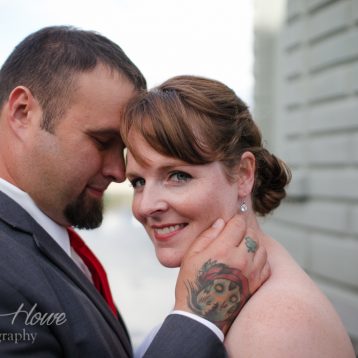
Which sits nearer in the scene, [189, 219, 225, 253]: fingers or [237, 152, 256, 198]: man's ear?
[189, 219, 225, 253]: fingers

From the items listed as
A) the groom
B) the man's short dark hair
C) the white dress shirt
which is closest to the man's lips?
the groom

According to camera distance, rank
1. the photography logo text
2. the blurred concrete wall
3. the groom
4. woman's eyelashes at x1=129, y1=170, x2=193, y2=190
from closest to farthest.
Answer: the photography logo text < the groom < woman's eyelashes at x1=129, y1=170, x2=193, y2=190 < the blurred concrete wall

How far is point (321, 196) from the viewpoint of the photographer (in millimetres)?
6609

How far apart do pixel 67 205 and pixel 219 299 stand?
0.89 meters

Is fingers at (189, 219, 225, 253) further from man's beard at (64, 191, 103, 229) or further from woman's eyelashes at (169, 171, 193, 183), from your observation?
man's beard at (64, 191, 103, 229)

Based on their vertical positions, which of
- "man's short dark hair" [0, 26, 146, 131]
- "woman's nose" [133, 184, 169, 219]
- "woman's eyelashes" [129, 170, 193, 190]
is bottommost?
"woman's nose" [133, 184, 169, 219]

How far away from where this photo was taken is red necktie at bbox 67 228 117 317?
2.79 meters

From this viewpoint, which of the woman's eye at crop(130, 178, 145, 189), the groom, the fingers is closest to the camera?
the groom

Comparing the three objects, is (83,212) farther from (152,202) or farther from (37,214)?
(152,202)

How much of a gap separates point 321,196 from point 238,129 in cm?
442

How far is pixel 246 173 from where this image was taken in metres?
2.51

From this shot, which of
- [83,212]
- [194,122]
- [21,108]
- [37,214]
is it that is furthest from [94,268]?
[194,122]

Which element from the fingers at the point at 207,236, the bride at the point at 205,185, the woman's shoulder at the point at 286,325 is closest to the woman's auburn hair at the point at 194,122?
the bride at the point at 205,185

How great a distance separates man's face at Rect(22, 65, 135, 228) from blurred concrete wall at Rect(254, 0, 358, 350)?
399cm
